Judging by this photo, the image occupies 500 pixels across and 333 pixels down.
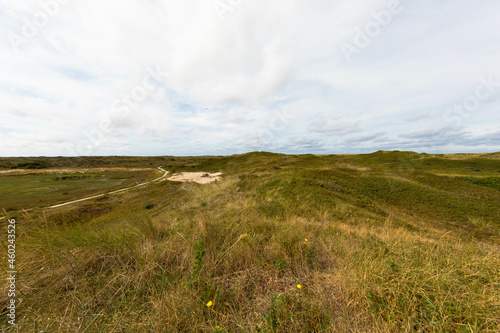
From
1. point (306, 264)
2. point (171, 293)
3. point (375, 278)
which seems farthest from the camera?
point (306, 264)

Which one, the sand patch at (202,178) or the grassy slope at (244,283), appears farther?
the sand patch at (202,178)

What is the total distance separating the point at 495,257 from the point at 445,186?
651 inches

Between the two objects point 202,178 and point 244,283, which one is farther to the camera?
point 202,178

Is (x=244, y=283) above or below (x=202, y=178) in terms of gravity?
above

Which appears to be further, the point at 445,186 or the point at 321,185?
the point at 445,186

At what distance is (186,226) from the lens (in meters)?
4.73

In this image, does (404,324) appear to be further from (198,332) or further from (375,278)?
(198,332)

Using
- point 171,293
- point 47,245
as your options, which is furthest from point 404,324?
point 47,245

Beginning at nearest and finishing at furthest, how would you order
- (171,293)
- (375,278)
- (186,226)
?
(171,293), (375,278), (186,226)

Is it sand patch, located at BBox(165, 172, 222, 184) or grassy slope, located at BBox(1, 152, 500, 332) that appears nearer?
grassy slope, located at BBox(1, 152, 500, 332)

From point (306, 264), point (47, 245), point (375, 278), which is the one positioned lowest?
point (306, 264)

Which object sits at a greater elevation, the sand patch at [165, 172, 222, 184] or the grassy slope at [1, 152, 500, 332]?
the grassy slope at [1, 152, 500, 332]

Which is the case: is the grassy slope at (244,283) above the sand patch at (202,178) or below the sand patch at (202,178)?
above

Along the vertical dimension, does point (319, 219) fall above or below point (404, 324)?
below
